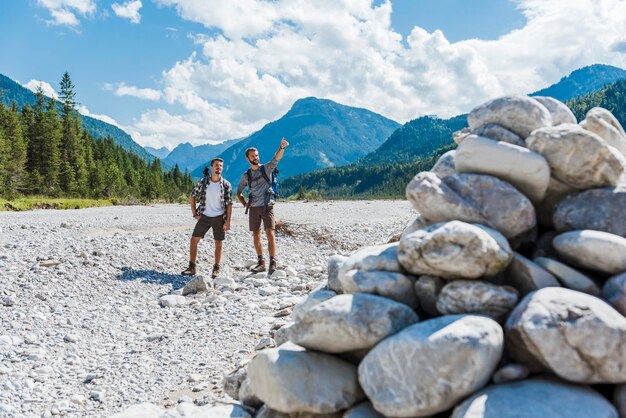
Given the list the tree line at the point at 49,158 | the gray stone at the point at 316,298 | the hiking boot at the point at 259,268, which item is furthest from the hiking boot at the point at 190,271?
the tree line at the point at 49,158

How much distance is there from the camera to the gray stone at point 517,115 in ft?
18.9

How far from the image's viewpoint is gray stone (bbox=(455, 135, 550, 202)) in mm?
5172

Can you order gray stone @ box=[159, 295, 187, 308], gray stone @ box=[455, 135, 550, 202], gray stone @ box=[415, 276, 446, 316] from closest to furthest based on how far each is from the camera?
gray stone @ box=[415, 276, 446, 316], gray stone @ box=[455, 135, 550, 202], gray stone @ box=[159, 295, 187, 308]

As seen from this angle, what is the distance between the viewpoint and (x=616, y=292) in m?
4.32

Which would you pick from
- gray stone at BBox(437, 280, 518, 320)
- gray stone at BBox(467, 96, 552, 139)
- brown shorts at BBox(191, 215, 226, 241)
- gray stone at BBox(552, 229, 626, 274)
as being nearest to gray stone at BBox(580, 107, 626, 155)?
gray stone at BBox(467, 96, 552, 139)

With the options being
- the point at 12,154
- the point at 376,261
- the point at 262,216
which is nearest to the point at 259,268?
the point at 262,216

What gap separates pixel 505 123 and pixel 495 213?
4.59 ft

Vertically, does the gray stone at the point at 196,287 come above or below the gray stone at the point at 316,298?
below

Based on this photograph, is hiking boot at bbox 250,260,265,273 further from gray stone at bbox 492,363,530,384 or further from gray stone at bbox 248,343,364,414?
gray stone at bbox 492,363,530,384

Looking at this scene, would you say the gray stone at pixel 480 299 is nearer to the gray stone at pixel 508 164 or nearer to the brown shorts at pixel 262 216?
the gray stone at pixel 508 164

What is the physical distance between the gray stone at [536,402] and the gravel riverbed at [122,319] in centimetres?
342

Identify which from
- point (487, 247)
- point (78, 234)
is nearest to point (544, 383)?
point (487, 247)

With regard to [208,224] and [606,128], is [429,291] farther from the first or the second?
[208,224]

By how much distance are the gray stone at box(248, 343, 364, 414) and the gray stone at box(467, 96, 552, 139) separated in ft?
11.2
